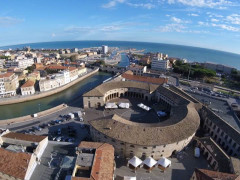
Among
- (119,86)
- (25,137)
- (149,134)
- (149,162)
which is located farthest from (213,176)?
(119,86)

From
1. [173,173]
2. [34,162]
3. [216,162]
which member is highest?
[34,162]

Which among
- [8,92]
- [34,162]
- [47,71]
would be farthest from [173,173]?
[47,71]

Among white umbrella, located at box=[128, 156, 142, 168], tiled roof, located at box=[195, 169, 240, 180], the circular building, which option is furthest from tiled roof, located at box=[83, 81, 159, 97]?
tiled roof, located at box=[195, 169, 240, 180]

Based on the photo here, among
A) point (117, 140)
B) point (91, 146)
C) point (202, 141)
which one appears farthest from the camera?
point (202, 141)

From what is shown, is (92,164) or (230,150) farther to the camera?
(230,150)

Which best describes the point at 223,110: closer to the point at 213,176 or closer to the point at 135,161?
the point at 213,176

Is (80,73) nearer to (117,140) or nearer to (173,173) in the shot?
(117,140)

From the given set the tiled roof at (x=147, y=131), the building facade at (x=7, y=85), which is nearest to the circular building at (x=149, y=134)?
the tiled roof at (x=147, y=131)
